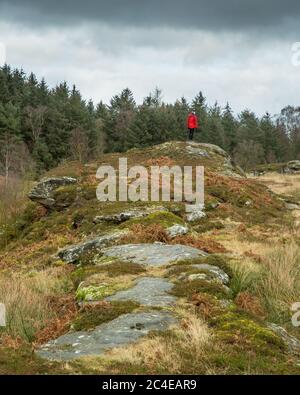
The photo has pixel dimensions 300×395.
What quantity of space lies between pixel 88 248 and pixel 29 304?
14.5 feet

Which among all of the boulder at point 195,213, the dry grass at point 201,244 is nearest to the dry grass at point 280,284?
the dry grass at point 201,244

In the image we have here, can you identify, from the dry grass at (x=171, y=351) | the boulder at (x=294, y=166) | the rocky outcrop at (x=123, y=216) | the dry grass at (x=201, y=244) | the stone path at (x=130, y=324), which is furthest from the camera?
the boulder at (x=294, y=166)

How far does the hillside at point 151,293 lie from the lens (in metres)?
5.53

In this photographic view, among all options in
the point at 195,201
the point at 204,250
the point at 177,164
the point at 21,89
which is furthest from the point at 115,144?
the point at 204,250

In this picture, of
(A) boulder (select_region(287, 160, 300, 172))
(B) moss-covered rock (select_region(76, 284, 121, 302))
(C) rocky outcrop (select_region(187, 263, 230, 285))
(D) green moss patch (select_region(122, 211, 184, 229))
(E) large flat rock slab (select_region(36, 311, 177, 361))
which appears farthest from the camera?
(A) boulder (select_region(287, 160, 300, 172))

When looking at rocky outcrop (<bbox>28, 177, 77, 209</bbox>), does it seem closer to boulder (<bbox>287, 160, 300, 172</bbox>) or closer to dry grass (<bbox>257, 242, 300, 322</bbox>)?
dry grass (<bbox>257, 242, 300, 322</bbox>)

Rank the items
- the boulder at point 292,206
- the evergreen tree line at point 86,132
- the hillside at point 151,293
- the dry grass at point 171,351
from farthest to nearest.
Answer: the evergreen tree line at point 86,132 → the boulder at point 292,206 → the hillside at point 151,293 → the dry grass at point 171,351

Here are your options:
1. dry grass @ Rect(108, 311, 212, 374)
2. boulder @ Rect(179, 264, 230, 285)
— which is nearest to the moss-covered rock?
boulder @ Rect(179, 264, 230, 285)

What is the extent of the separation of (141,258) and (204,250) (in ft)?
6.32

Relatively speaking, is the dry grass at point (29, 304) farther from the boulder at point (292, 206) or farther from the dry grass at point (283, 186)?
the dry grass at point (283, 186)

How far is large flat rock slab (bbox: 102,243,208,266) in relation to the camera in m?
9.86

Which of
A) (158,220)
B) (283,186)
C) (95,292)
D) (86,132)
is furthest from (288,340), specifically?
(86,132)

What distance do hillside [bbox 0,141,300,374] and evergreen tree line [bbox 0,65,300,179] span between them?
35.7m

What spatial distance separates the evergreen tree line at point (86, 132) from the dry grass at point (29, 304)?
41.0m
